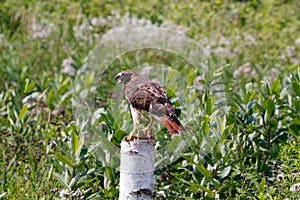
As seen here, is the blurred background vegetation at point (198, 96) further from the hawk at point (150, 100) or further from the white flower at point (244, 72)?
the hawk at point (150, 100)

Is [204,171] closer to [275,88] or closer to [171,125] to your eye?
[171,125]

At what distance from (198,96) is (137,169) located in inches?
79.3

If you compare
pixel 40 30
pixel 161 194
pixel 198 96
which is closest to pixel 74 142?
pixel 161 194

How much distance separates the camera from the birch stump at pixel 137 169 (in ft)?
10.5

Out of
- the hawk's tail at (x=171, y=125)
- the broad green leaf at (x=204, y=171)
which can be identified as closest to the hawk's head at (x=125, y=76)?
the hawk's tail at (x=171, y=125)

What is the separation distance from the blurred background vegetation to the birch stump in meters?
0.49

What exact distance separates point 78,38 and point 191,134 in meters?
4.33

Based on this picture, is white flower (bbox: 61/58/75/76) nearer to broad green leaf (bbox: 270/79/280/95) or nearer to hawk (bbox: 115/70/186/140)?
broad green leaf (bbox: 270/79/280/95)

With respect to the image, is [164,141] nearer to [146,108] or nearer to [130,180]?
[130,180]

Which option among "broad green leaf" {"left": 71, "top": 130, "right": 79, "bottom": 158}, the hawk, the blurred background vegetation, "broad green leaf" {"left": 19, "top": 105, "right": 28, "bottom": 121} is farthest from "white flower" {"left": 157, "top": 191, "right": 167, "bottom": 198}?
"broad green leaf" {"left": 19, "top": 105, "right": 28, "bottom": 121}

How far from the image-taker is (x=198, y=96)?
5164 mm

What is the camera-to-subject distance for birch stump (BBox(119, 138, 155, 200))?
10.5 feet

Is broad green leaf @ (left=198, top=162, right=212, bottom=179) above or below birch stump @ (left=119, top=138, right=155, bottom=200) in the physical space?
above

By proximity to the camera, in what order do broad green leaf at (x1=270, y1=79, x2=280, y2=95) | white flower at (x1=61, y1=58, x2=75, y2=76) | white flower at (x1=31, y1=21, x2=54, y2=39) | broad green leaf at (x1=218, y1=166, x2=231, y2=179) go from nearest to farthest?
1. broad green leaf at (x1=218, y1=166, x2=231, y2=179)
2. broad green leaf at (x1=270, y1=79, x2=280, y2=95)
3. white flower at (x1=61, y1=58, x2=75, y2=76)
4. white flower at (x1=31, y1=21, x2=54, y2=39)
